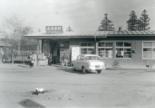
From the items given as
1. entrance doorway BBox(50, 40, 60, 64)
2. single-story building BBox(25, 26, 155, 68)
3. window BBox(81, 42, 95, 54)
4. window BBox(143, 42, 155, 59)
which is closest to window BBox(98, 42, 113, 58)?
single-story building BBox(25, 26, 155, 68)

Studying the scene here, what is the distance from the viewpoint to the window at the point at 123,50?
24.4 meters

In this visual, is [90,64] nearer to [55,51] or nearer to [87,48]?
[87,48]

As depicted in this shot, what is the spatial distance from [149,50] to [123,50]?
8.61ft

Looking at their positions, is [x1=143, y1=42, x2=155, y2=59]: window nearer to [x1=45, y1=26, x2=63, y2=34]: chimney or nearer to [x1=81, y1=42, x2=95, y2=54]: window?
[x1=81, y1=42, x2=95, y2=54]: window

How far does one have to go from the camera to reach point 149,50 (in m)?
24.0

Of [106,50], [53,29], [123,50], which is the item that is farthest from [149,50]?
[53,29]

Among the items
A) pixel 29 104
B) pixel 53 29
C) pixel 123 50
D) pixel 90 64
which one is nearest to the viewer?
pixel 29 104

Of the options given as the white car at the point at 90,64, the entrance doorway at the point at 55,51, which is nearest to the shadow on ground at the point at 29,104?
the white car at the point at 90,64

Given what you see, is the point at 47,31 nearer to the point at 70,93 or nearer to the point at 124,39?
the point at 124,39

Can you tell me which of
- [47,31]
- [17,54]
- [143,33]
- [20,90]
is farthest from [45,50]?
[20,90]

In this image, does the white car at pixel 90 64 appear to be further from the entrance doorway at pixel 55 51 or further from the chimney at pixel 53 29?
the chimney at pixel 53 29

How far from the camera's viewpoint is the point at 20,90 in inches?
381

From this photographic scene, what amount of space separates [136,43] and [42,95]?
17.4m

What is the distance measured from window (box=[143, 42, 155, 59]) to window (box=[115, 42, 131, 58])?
1608 mm
